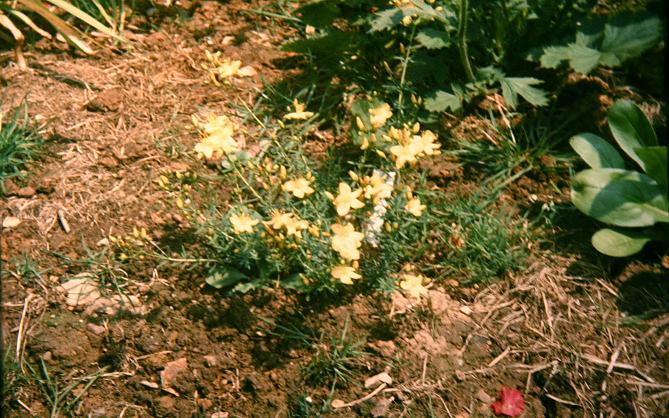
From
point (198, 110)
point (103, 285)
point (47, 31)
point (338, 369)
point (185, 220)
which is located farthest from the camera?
point (47, 31)

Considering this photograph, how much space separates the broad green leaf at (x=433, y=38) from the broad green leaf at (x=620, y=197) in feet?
2.25

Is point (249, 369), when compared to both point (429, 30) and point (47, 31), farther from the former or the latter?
point (47, 31)

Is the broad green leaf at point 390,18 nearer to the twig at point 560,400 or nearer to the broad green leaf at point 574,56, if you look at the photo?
the broad green leaf at point 574,56

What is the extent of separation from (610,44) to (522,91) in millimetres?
333

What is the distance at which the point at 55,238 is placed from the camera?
7.19 ft

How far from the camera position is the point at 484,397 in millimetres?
1895

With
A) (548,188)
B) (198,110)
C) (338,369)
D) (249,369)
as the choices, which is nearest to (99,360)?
(249,369)

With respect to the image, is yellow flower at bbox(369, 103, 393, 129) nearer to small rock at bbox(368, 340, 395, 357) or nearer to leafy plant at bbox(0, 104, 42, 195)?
small rock at bbox(368, 340, 395, 357)

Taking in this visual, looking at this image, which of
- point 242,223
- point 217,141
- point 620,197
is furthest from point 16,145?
point 620,197

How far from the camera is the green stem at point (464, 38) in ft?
6.70

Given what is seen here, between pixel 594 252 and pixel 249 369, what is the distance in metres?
1.27

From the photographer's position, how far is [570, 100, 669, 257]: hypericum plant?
201 cm

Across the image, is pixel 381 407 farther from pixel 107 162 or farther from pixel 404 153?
pixel 107 162

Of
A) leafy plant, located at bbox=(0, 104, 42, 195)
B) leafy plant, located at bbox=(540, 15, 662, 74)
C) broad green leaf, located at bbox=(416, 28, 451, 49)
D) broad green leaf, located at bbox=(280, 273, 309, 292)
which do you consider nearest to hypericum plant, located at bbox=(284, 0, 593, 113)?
broad green leaf, located at bbox=(416, 28, 451, 49)
